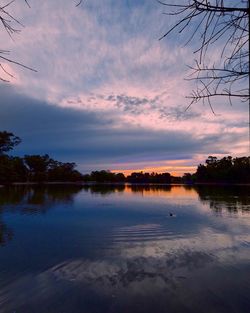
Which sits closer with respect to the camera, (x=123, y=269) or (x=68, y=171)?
(x=123, y=269)

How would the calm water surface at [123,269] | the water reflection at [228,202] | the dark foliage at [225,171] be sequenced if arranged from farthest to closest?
the dark foliage at [225,171] < the water reflection at [228,202] < the calm water surface at [123,269]

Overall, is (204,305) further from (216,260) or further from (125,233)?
(125,233)

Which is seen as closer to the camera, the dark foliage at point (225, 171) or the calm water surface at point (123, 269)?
the calm water surface at point (123, 269)

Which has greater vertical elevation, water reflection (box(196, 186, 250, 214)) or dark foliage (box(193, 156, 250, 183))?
dark foliage (box(193, 156, 250, 183))

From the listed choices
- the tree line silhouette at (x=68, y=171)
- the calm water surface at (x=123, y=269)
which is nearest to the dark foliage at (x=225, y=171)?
the tree line silhouette at (x=68, y=171)

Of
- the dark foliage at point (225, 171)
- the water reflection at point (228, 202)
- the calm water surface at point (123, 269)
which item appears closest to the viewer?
the calm water surface at point (123, 269)

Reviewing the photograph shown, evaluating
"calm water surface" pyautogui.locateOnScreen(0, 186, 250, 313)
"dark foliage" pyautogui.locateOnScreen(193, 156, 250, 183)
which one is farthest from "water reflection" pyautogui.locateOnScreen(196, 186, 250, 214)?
"dark foliage" pyautogui.locateOnScreen(193, 156, 250, 183)

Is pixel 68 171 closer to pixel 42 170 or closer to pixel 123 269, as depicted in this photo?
pixel 42 170

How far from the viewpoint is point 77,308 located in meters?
5.85

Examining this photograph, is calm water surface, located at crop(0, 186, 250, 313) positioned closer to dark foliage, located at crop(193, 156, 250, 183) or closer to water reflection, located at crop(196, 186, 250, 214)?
water reflection, located at crop(196, 186, 250, 214)

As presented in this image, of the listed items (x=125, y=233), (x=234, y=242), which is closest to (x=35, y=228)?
(x=125, y=233)

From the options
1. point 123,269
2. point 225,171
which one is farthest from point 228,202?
point 225,171

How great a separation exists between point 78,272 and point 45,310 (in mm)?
2282

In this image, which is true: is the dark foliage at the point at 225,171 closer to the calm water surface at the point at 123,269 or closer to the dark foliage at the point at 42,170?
the dark foliage at the point at 42,170
